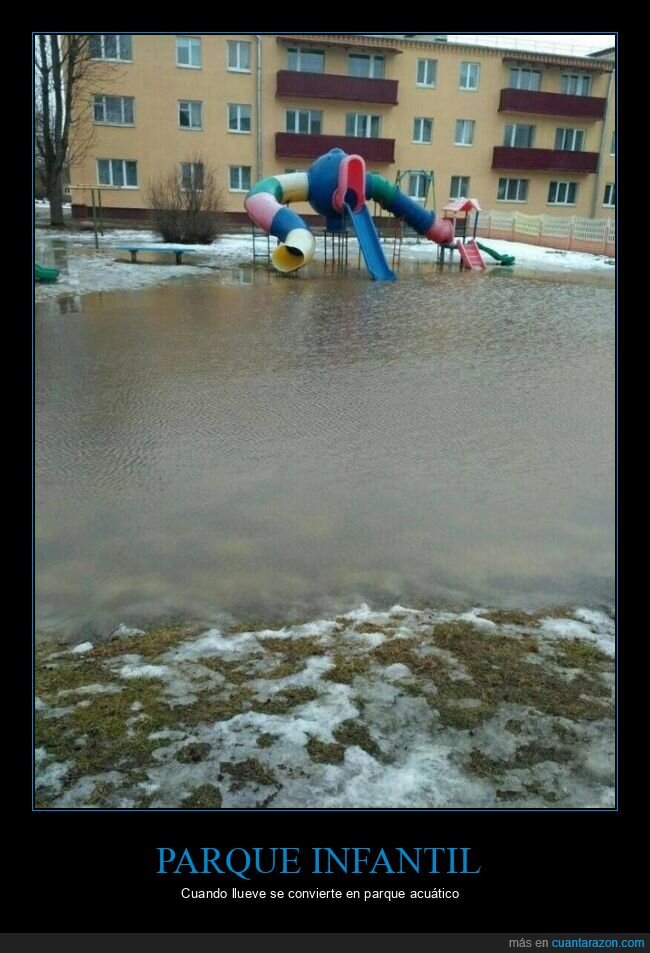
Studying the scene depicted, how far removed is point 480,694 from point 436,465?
8.39ft

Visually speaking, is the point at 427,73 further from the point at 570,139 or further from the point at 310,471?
the point at 310,471

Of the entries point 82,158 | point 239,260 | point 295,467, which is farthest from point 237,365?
point 82,158

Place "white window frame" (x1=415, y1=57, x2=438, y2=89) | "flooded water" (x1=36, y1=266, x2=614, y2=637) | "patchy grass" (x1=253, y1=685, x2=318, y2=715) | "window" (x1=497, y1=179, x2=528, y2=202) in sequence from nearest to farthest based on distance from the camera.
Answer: "patchy grass" (x1=253, y1=685, x2=318, y2=715) → "flooded water" (x1=36, y1=266, x2=614, y2=637) → "white window frame" (x1=415, y1=57, x2=438, y2=89) → "window" (x1=497, y1=179, x2=528, y2=202)

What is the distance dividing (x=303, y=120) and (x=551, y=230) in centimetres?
1149

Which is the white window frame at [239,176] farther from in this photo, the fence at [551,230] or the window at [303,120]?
the fence at [551,230]

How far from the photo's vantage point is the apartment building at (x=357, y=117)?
2808 cm

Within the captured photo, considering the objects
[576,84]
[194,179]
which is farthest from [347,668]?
[576,84]

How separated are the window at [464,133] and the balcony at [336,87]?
3541 mm

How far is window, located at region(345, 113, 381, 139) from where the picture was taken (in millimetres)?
30531

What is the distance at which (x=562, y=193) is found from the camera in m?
34.3

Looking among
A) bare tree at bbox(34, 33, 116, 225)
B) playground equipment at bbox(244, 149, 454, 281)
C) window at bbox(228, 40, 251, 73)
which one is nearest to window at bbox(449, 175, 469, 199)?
window at bbox(228, 40, 251, 73)

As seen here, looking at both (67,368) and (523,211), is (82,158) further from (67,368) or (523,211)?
(67,368)

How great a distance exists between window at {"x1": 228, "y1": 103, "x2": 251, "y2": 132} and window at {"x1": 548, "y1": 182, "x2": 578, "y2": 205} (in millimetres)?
14899

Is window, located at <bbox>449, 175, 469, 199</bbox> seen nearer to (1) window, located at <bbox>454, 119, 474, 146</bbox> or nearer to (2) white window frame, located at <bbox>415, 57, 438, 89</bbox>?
(1) window, located at <bbox>454, 119, 474, 146</bbox>
